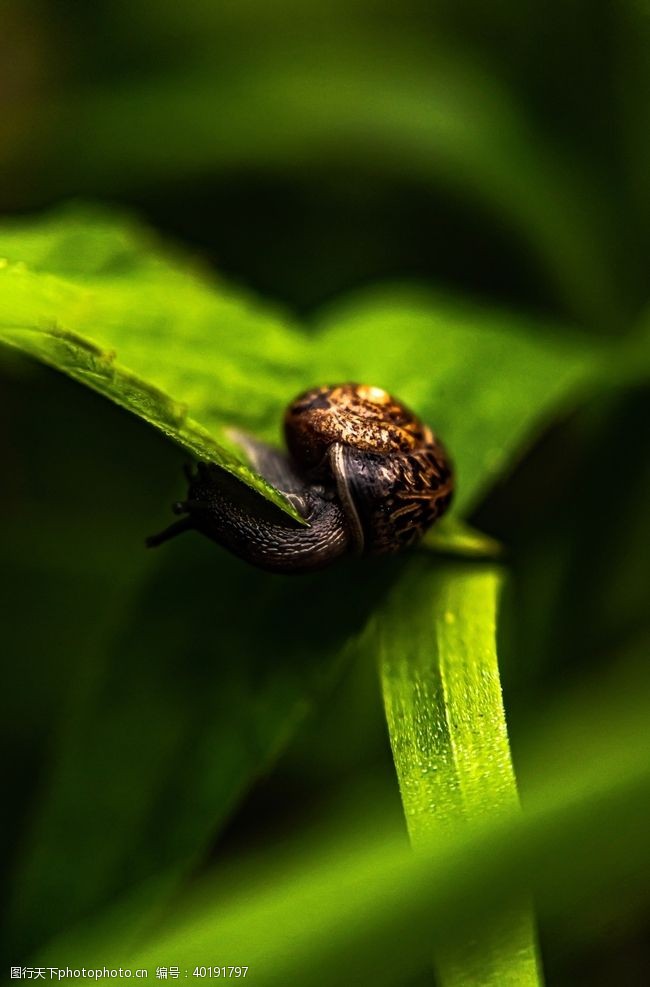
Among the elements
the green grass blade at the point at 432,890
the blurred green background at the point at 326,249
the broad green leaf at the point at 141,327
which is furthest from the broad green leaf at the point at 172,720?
the green grass blade at the point at 432,890

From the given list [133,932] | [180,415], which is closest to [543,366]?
[180,415]

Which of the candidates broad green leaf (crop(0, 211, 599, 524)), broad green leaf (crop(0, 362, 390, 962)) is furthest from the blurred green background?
broad green leaf (crop(0, 211, 599, 524))

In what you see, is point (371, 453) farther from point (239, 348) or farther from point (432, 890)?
point (432, 890)

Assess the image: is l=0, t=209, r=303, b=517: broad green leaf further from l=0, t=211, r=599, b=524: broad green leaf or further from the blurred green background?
the blurred green background

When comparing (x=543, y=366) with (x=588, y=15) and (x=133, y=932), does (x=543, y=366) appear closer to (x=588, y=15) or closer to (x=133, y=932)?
(x=133, y=932)

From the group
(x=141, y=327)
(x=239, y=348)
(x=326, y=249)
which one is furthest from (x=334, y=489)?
Result: (x=326, y=249)

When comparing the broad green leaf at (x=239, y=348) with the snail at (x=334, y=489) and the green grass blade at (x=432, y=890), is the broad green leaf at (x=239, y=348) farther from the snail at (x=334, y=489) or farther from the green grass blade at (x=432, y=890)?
the green grass blade at (x=432, y=890)
